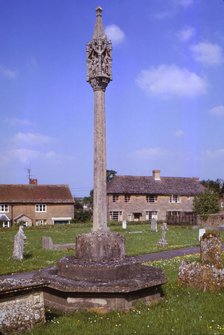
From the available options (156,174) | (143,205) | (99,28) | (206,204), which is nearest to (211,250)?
(99,28)

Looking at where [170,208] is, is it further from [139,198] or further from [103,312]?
[103,312]

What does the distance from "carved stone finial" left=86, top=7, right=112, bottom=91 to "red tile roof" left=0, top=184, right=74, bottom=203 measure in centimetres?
4591

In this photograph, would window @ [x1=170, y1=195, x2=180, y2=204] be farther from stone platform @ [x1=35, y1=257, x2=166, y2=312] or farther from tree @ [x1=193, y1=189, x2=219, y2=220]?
stone platform @ [x1=35, y1=257, x2=166, y2=312]

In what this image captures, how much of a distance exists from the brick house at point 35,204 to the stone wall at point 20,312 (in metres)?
46.4

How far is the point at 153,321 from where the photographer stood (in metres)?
6.80

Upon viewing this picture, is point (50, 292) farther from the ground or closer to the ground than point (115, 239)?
closer to the ground

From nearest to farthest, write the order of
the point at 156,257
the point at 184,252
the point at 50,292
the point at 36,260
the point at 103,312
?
the point at 103,312 < the point at 50,292 < the point at 36,260 < the point at 156,257 < the point at 184,252

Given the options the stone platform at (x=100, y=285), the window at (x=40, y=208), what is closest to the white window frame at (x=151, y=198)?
the window at (x=40, y=208)

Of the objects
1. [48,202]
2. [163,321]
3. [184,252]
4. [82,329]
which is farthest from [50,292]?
[48,202]

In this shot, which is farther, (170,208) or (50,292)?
(170,208)

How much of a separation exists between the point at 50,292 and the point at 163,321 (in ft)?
8.75

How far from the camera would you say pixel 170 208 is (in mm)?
60844

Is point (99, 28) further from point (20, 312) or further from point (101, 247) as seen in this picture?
point (20, 312)

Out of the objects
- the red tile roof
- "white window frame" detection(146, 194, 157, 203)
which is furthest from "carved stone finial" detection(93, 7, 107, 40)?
"white window frame" detection(146, 194, 157, 203)
